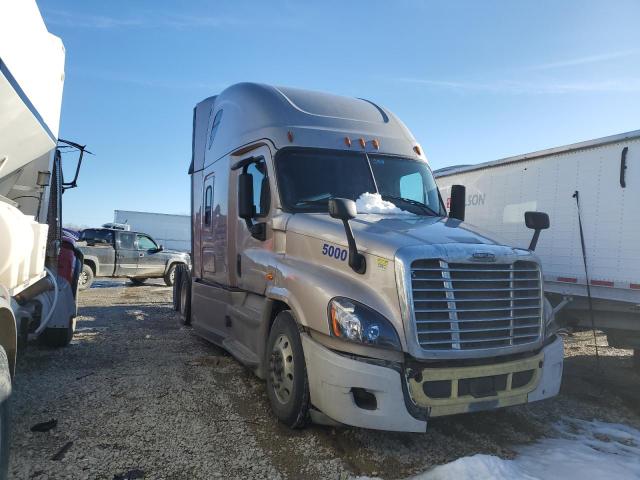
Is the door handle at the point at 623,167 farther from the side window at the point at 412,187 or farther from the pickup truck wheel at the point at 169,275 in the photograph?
the pickup truck wheel at the point at 169,275

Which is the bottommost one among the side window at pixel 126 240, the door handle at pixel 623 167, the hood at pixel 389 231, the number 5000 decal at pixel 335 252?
the side window at pixel 126 240

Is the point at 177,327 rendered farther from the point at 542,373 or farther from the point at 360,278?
the point at 542,373

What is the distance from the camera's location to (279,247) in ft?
15.8

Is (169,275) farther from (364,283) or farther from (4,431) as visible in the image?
(4,431)

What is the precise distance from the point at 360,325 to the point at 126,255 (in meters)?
14.7

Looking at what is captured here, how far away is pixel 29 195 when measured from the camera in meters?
5.84

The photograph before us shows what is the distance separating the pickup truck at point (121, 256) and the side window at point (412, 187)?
469 inches

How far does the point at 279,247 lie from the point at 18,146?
2.62m

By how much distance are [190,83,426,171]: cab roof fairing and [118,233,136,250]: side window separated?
1145 cm

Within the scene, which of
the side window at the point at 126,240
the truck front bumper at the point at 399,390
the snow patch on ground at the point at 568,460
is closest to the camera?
the snow patch on ground at the point at 568,460

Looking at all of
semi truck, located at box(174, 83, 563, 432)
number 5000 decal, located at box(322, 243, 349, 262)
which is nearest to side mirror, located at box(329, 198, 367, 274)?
semi truck, located at box(174, 83, 563, 432)

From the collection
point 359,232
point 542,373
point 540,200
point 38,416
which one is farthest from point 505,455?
point 540,200

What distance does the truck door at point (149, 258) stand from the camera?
55.6 ft

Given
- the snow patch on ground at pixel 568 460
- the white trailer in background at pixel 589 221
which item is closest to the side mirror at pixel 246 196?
the snow patch on ground at pixel 568 460
